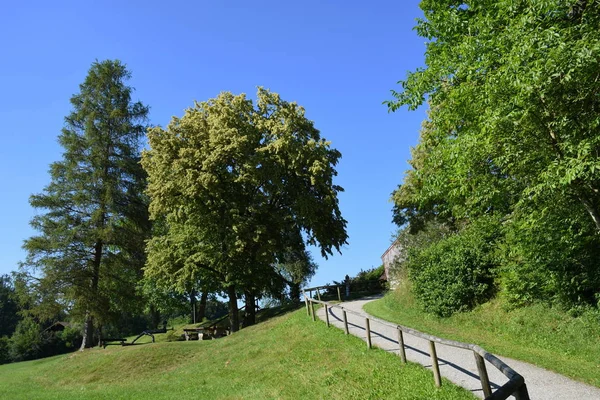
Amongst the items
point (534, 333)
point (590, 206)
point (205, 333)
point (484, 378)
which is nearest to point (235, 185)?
point (205, 333)

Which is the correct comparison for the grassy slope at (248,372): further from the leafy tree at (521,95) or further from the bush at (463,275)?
the leafy tree at (521,95)

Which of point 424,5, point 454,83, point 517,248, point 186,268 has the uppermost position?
point 424,5

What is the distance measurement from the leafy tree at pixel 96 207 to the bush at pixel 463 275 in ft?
74.4

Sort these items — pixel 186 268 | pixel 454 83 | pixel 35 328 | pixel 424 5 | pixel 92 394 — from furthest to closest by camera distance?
pixel 35 328 < pixel 186 268 < pixel 92 394 < pixel 424 5 < pixel 454 83

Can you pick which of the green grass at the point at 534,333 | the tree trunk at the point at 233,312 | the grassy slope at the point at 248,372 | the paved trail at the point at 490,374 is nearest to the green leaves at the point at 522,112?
the green grass at the point at 534,333

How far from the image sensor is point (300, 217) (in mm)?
28062

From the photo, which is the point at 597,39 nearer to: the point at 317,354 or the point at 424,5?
the point at 424,5

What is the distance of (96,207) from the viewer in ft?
104

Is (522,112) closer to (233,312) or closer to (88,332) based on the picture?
(233,312)

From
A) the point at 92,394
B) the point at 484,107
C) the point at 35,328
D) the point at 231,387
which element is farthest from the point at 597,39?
the point at 35,328

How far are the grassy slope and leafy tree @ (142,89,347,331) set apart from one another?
623cm

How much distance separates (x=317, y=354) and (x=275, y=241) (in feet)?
46.6

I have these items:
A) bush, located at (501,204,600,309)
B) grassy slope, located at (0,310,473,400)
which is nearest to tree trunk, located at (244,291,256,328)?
grassy slope, located at (0,310,473,400)

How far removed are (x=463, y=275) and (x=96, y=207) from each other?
26.1 m
